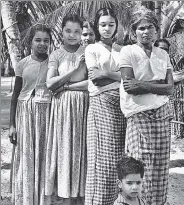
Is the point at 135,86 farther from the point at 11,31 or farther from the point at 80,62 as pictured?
the point at 11,31

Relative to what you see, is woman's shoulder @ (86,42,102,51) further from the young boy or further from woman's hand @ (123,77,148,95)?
the young boy

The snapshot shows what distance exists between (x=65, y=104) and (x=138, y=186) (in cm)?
97

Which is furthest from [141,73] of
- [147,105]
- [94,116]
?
[94,116]

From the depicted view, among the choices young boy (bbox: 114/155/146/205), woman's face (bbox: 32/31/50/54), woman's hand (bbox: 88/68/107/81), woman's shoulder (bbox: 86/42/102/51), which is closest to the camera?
young boy (bbox: 114/155/146/205)

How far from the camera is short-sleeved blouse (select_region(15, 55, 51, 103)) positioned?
3381 millimetres

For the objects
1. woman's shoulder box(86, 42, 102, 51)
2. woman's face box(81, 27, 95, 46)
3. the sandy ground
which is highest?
woman's face box(81, 27, 95, 46)

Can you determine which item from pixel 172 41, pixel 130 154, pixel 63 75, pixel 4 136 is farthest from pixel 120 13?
pixel 4 136

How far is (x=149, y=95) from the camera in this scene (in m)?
2.91

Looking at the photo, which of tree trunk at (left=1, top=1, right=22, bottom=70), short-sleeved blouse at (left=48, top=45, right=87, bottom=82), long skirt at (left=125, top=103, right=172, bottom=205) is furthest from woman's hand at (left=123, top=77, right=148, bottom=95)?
tree trunk at (left=1, top=1, right=22, bottom=70)

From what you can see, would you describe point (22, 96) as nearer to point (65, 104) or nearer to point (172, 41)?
point (65, 104)

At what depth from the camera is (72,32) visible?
10.7ft

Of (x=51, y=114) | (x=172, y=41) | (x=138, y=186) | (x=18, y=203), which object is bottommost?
(x=18, y=203)

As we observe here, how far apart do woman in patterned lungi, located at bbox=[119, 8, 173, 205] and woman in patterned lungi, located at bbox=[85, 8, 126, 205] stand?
15cm

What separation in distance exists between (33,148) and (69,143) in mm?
335
